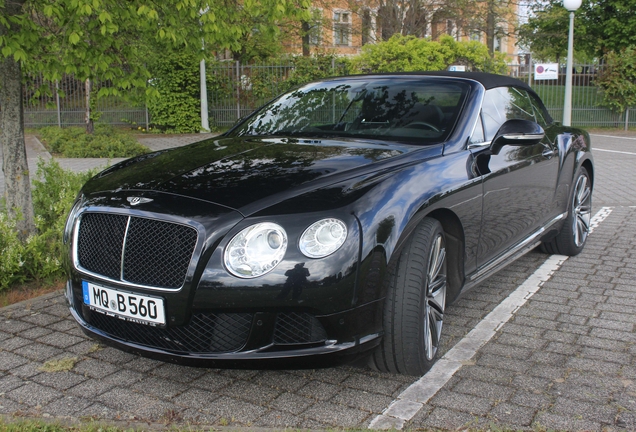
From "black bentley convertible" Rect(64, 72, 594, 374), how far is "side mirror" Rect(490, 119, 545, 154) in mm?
11

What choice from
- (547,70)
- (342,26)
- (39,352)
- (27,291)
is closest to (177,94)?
(547,70)

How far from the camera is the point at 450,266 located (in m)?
3.79

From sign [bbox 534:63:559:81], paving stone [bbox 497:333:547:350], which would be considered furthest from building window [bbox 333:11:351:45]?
paving stone [bbox 497:333:547:350]

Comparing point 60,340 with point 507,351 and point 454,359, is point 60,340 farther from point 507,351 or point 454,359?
point 507,351

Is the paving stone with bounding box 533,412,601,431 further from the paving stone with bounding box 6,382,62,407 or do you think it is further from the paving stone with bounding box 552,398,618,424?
the paving stone with bounding box 6,382,62,407

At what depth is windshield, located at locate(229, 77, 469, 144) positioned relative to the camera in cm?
410

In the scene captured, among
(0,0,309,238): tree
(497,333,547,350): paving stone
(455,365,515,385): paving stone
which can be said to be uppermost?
(0,0,309,238): tree

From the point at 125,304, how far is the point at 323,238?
0.98m

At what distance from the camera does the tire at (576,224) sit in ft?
19.1

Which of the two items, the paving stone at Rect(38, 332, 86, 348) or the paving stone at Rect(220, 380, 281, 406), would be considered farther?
the paving stone at Rect(38, 332, 86, 348)

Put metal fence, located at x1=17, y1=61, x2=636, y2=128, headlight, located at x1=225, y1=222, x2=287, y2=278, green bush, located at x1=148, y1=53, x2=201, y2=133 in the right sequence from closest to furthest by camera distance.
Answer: headlight, located at x1=225, y1=222, x2=287, y2=278, green bush, located at x1=148, y1=53, x2=201, y2=133, metal fence, located at x1=17, y1=61, x2=636, y2=128

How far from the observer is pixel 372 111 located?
14.1 ft

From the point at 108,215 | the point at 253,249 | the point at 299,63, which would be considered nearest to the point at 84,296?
the point at 108,215

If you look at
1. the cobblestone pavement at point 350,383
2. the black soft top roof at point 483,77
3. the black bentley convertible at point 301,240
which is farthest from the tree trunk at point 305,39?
the cobblestone pavement at point 350,383
